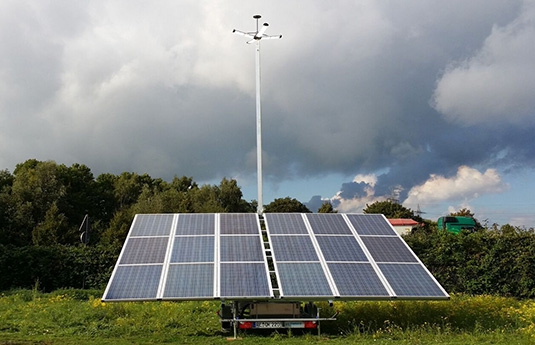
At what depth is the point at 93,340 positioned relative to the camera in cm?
1507

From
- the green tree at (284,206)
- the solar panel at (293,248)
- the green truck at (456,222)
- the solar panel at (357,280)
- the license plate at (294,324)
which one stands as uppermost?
the green tree at (284,206)

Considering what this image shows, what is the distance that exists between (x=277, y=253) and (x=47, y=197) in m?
48.2

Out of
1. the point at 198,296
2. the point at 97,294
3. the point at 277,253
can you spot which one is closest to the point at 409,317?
the point at 277,253

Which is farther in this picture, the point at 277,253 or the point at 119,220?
the point at 119,220

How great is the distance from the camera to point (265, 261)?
16.0m

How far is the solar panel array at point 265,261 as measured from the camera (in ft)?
48.3

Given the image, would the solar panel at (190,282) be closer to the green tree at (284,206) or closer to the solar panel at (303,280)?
the solar panel at (303,280)

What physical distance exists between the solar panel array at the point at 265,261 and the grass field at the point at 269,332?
1386 mm

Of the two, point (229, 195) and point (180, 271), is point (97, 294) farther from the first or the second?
point (229, 195)

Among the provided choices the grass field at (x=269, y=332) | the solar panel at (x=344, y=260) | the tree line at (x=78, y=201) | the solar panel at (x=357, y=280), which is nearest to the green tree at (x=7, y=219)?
the tree line at (x=78, y=201)

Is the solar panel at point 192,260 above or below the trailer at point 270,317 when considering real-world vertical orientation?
above

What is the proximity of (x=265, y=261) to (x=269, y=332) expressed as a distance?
2120 millimetres

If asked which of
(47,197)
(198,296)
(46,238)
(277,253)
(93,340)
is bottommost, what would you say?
(93,340)

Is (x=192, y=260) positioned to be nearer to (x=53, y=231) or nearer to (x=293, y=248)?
(x=293, y=248)
